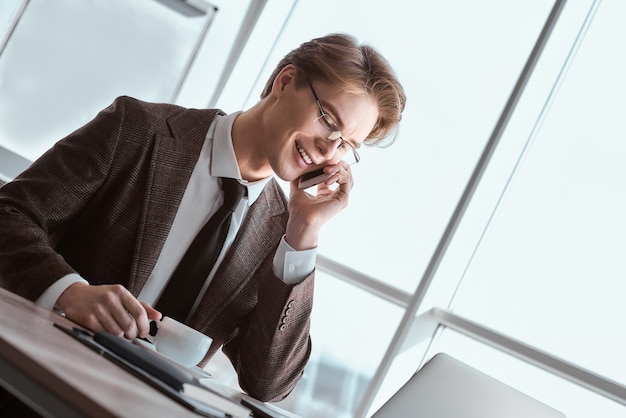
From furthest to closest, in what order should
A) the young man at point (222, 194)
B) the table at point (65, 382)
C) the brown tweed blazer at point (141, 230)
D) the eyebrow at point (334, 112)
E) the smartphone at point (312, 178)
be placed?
the smartphone at point (312, 178)
the eyebrow at point (334, 112)
the young man at point (222, 194)
the brown tweed blazer at point (141, 230)
the table at point (65, 382)

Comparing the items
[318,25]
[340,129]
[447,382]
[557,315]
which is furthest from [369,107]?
[318,25]

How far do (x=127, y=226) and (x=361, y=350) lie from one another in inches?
60.8

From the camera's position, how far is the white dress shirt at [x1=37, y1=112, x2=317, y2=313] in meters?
1.84

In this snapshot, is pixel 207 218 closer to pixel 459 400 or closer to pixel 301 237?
pixel 301 237

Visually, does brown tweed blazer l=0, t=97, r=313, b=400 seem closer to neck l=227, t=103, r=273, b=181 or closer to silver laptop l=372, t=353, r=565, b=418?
neck l=227, t=103, r=273, b=181

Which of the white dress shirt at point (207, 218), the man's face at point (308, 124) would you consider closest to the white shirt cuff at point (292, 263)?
the white dress shirt at point (207, 218)

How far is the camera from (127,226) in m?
1.75

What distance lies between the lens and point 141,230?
174 cm

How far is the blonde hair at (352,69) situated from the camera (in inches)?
77.1

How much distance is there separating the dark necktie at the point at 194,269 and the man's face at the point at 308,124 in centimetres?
23

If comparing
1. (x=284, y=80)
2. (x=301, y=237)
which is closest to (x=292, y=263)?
(x=301, y=237)

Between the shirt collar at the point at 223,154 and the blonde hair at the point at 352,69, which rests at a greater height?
the blonde hair at the point at 352,69

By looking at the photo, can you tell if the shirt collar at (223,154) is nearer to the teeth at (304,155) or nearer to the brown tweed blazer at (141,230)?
the brown tweed blazer at (141,230)

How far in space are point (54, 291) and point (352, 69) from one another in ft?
3.36
